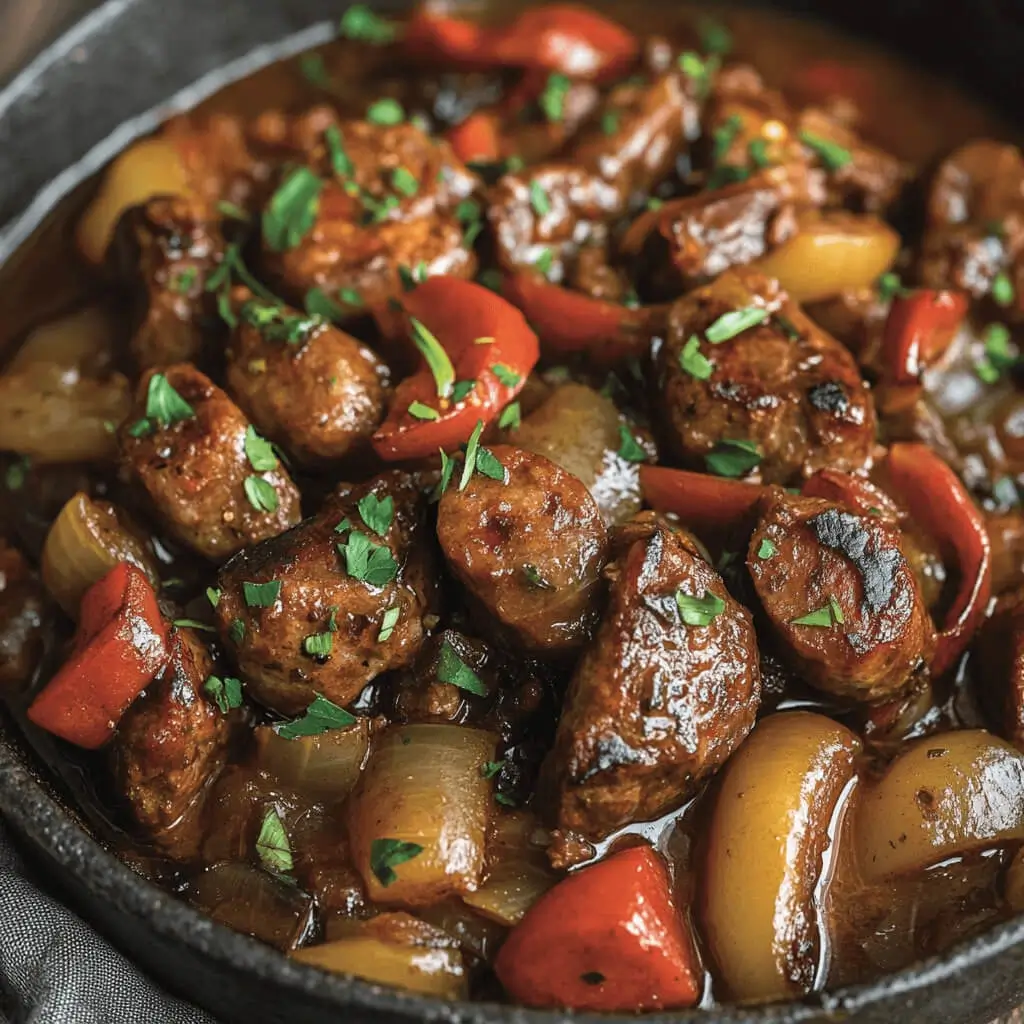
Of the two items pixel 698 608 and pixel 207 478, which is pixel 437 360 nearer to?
pixel 207 478

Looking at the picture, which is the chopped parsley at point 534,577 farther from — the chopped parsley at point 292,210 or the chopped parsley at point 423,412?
the chopped parsley at point 292,210

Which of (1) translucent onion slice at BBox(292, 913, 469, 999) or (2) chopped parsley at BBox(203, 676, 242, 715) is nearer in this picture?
(1) translucent onion slice at BBox(292, 913, 469, 999)

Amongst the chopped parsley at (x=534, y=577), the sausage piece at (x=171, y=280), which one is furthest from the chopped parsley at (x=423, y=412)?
the sausage piece at (x=171, y=280)

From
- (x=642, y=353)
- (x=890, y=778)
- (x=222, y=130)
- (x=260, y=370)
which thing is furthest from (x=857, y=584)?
(x=222, y=130)

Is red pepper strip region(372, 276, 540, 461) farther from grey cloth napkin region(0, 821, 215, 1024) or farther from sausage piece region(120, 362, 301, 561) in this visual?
grey cloth napkin region(0, 821, 215, 1024)

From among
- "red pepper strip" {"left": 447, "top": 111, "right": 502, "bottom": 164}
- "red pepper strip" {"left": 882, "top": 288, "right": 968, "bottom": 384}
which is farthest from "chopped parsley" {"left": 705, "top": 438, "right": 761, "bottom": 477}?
"red pepper strip" {"left": 447, "top": 111, "right": 502, "bottom": 164}

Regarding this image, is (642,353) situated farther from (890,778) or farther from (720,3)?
(720,3)
